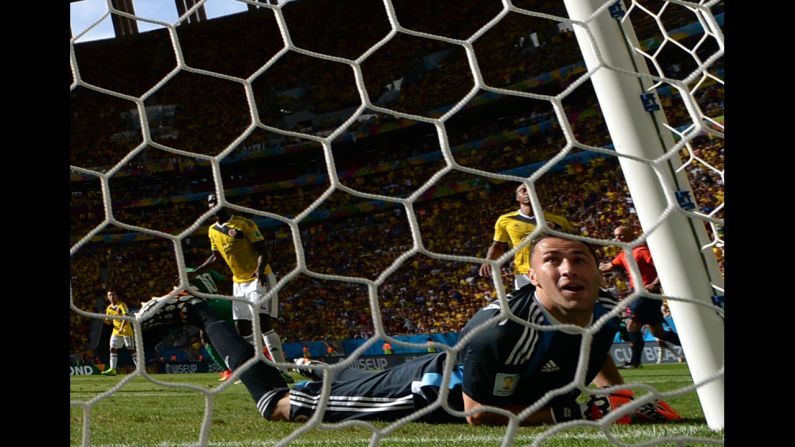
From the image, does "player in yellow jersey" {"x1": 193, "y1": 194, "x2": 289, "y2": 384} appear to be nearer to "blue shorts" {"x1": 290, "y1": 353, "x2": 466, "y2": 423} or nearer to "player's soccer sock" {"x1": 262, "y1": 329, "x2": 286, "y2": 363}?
"player's soccer sock" {"x1": 262, "y1": 329, "x2": 286, "y2": 363}

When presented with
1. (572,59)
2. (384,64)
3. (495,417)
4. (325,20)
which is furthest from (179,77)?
(495,417)

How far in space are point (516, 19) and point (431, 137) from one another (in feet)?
7.27

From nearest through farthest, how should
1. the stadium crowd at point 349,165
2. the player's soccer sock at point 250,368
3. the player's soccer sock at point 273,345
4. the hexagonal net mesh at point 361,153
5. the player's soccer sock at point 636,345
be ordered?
the player's soccer sock at point 250,368, the player's soccer sock at point 273,345, the player's soccer sock at point 636,345, the hexagonal net mesh at point 361,153, the stadium crowd at point 349,165

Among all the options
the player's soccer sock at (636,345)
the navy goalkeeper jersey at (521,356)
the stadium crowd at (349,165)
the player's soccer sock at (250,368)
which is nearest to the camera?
the navy goalkeeper jersey at (521,356)

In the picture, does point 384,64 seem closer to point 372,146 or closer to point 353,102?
point 353,102

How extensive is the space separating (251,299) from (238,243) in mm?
381

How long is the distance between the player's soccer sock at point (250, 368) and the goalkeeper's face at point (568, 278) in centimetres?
101

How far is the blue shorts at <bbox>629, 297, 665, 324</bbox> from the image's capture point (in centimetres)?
413

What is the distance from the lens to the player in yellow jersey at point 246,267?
13.9 ft

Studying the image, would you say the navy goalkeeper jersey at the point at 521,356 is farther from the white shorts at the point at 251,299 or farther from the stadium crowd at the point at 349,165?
the stadium crowd at the point at 349,165

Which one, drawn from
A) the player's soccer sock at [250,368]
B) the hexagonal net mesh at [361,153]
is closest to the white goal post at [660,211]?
the player's soccer sock at [250,368]

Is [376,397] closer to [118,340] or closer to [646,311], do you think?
[646,311]

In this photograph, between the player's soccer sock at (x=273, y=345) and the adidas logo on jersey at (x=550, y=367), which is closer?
the adidas logo on jersey at (x=550, y=367)

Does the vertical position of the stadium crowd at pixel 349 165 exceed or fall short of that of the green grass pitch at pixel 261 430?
it exceeds it
